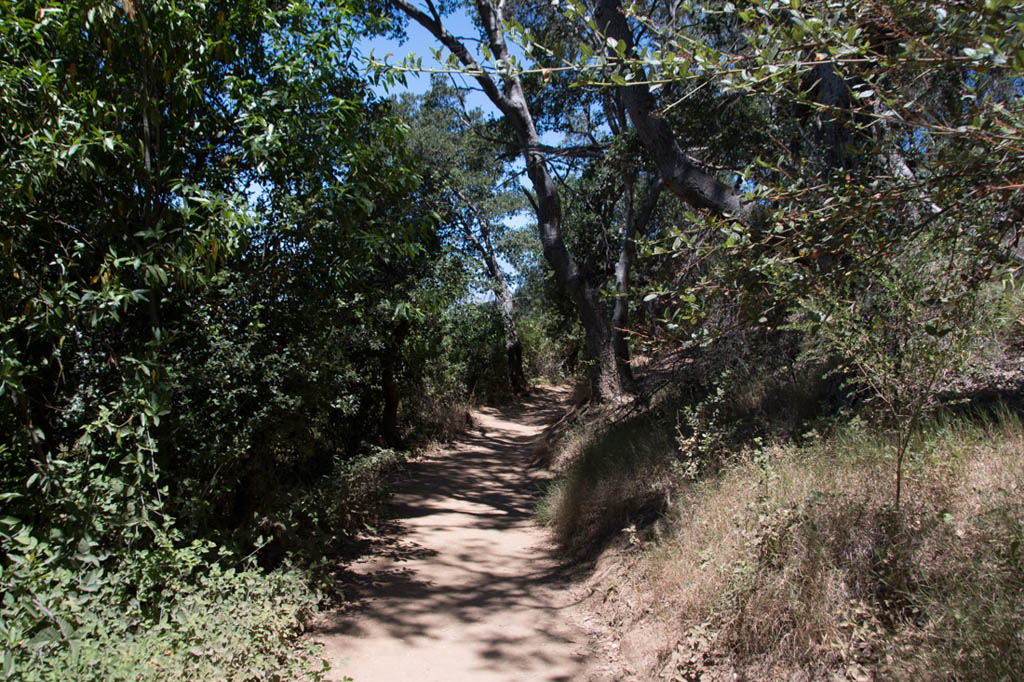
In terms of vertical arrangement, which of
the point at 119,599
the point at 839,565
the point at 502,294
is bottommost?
the point at 839,565

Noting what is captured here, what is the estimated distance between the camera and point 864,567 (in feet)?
12.4

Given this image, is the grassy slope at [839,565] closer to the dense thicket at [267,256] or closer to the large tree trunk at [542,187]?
the dense thicket at [267,256]

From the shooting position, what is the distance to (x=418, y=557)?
286 inches

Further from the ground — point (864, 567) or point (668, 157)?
point (668, 157)

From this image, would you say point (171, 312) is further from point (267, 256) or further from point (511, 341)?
point (511, 341)

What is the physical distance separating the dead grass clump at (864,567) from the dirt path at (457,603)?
3.86 feet

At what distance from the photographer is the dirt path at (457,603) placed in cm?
489

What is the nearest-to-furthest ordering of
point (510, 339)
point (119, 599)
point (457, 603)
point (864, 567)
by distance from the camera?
1. point (864, 567)
2. point (119, 599)
3. point (457, 603)
4. point (510, 339)

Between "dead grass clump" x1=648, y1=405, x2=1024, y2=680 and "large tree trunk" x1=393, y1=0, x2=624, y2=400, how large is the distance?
22.0 feet

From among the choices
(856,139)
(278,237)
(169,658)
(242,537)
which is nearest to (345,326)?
(278,237)

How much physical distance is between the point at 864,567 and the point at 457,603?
356 centimetres

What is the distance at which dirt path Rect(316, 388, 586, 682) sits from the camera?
4.89 metres

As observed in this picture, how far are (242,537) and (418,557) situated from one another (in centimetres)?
222

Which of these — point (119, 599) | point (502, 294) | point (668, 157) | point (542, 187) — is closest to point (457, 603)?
point (119, 599)
